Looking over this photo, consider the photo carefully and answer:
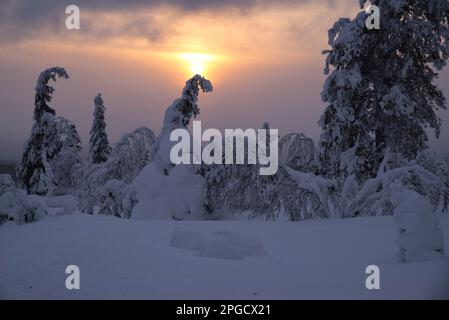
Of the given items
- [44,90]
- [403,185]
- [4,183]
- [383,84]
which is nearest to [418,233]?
[403,185]

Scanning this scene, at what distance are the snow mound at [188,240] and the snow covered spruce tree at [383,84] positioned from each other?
8945 mm

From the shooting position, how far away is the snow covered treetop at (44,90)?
24920 millimetres

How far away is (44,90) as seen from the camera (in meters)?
25.9

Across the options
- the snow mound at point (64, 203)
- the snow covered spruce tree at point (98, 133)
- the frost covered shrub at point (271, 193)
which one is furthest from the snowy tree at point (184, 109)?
the snow covered spruce tree at point (98, 133)

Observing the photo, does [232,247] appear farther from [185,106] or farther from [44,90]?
[44,90]

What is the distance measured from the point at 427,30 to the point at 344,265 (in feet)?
37.3

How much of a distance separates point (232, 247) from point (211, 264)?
70 cm

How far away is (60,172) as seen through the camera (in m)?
29.6

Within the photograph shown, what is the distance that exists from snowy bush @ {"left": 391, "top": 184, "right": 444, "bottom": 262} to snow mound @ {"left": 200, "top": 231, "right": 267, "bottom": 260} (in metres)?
2.25

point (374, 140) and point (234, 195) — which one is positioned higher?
point (374, 140)

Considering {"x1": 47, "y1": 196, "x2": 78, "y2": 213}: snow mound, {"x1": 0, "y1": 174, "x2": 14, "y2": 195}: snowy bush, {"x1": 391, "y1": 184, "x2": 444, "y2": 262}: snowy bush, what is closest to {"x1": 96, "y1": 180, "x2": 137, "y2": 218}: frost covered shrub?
{"x1": 47, "y1": 196, "x2": 78, "y2": 213}: snow mound
